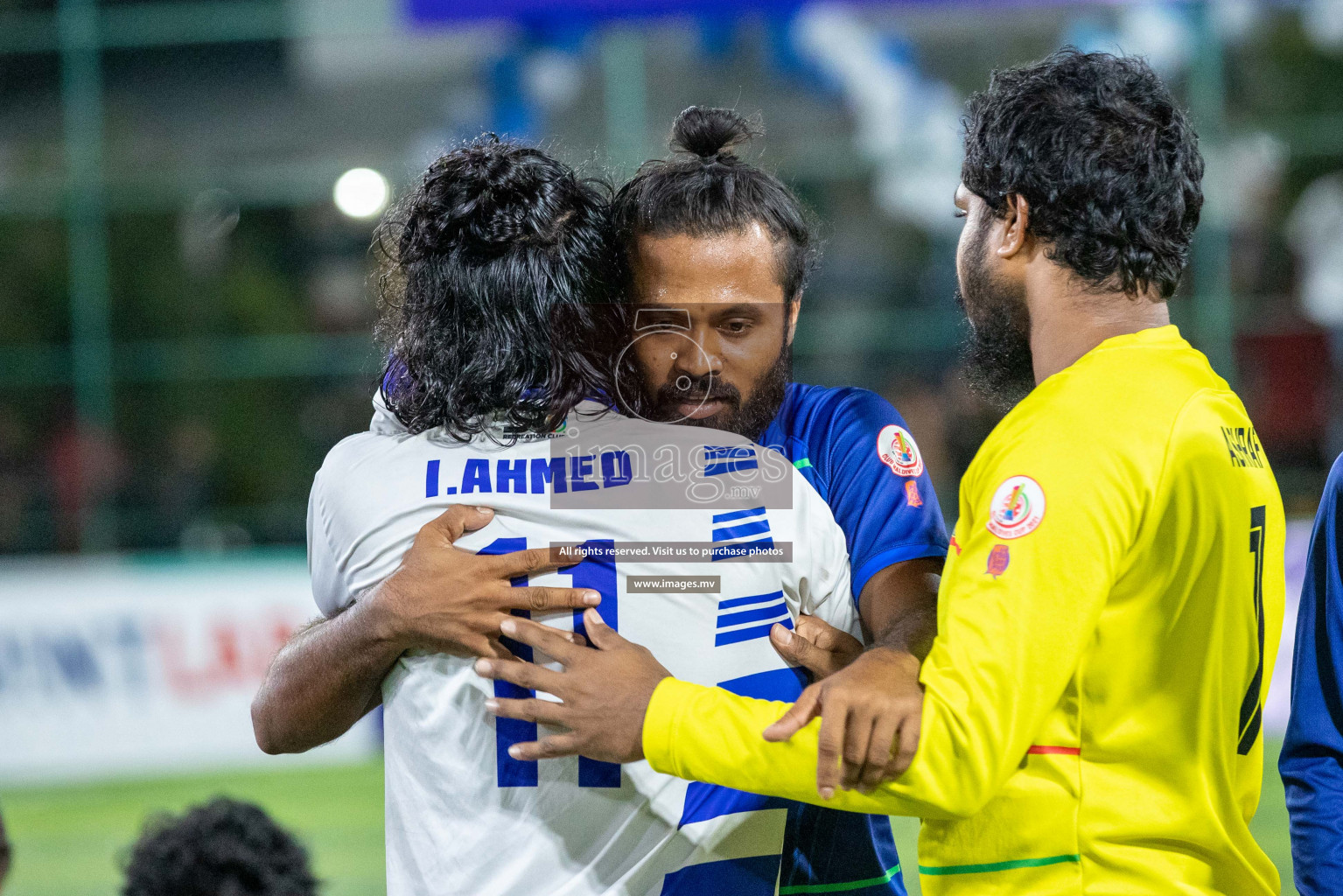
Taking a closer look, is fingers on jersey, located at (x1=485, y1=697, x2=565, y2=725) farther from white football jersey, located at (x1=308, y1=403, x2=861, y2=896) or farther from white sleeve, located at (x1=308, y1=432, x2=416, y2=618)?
white sleeve, located at (x1=308, y1=432, x2=416, y2=618)

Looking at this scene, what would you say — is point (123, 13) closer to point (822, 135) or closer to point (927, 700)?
point (822, 135)

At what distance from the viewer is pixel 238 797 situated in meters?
7.75

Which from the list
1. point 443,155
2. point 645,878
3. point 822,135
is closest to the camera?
point 645,878

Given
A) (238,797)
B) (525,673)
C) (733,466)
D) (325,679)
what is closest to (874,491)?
(733,466)

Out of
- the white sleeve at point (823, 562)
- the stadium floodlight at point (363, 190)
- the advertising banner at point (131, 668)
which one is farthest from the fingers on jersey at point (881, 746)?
the stadium floodlight at point (363, 190)

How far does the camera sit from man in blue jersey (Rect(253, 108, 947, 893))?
71.6 inches

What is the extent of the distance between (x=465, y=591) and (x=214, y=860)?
1.04 meters

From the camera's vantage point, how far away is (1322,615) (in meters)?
2.27

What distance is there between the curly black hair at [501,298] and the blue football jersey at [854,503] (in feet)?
1.32

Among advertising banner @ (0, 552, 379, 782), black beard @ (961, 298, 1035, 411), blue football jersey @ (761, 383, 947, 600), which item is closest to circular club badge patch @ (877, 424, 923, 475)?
blue football jersey @ (761, 383, 947, 600)

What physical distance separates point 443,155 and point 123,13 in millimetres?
13377

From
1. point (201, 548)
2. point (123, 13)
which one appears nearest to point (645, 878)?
point (201, 548)

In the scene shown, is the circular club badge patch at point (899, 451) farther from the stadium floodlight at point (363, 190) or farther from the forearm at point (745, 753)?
the stadium floodlight at point (363, 190)

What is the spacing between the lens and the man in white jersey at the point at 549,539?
6.03ft
